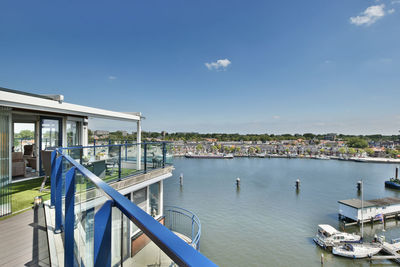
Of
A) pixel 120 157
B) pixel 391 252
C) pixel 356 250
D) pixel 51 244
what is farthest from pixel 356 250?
pixel 51 244

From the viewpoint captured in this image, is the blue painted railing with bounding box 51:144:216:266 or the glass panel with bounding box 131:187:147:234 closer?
the blue painted railing with bounding box 51:144:216:266

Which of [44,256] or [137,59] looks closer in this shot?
[44,256]

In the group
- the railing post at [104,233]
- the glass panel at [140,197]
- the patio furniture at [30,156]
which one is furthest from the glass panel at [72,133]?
the railing post at [104,233]

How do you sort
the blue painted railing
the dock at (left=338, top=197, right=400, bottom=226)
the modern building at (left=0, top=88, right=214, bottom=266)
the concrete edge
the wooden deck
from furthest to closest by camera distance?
the dock at (left=338, top=197, right=400, bottom=226), the wooden deck, the concrete edge, the modern building at (left=0, top=88, right=214, bottom=266), the blue painted railing

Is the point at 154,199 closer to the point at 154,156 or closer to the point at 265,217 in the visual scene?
the point at 154,156

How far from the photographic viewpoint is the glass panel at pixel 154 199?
9.20m

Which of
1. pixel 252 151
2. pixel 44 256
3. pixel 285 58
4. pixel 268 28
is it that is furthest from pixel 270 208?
pixel 252 151

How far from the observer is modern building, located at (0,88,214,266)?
0.73m

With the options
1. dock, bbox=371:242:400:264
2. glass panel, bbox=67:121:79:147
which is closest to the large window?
glass panel, bbox=67:121:79:147

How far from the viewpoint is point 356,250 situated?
1495 cm

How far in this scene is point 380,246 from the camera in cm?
1560

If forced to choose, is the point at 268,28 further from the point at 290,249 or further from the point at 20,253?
the point at 20,253

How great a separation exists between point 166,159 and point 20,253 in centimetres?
562

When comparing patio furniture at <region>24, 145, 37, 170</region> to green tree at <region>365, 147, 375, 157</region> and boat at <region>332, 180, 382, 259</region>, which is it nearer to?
boat at <region>332, 180, 382, 259</region>
